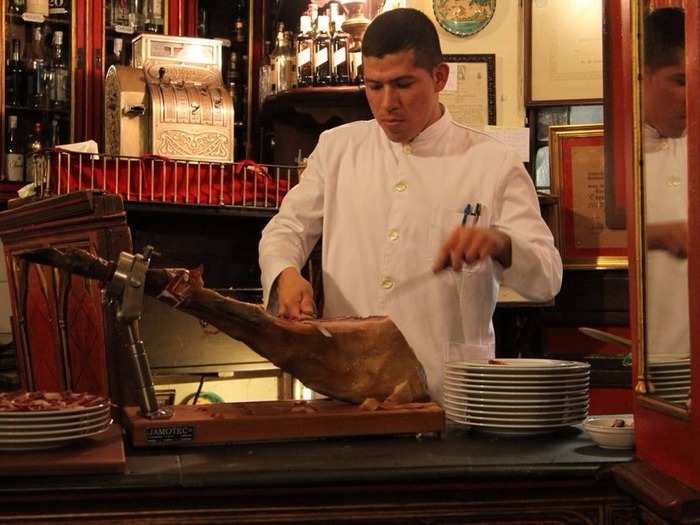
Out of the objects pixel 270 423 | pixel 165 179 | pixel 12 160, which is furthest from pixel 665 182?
pixel 12 160

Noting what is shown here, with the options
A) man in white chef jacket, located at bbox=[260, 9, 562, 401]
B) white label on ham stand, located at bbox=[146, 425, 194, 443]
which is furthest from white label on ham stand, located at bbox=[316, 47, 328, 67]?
white label on ham stand, located at bbox=[146, 425, 194, 443]

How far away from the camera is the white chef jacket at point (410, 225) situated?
8.88 feet

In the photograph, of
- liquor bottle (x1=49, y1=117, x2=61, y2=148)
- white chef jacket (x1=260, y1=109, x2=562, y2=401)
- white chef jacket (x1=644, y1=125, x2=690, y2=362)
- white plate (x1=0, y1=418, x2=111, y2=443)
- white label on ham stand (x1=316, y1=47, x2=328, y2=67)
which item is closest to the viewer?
white chef jacket (x1=644, y1=125, x2=690, y2=362)

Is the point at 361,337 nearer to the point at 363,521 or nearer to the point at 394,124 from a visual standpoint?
the point at 363,521

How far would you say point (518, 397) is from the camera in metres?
1.96

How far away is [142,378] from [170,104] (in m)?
3.46

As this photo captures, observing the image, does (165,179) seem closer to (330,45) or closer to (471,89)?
(330,45)

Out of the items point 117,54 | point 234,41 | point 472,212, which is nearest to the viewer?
point 472,212

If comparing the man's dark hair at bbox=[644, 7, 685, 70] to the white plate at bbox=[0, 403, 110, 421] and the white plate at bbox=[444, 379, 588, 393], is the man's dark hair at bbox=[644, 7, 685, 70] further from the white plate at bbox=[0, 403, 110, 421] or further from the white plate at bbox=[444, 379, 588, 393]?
the white plate at bbox=[0, 403, 110, 421]

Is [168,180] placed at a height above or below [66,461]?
above

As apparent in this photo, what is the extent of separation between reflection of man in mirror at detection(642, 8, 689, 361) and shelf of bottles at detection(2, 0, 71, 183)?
5246 mm

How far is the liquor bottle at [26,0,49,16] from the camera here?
6.35 m

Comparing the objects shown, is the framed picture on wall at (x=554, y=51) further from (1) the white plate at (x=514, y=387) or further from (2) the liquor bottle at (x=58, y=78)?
(2) the liquor bottle at (x=58, y=78)

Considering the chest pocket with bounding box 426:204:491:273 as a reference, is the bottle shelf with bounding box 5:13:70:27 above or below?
above
